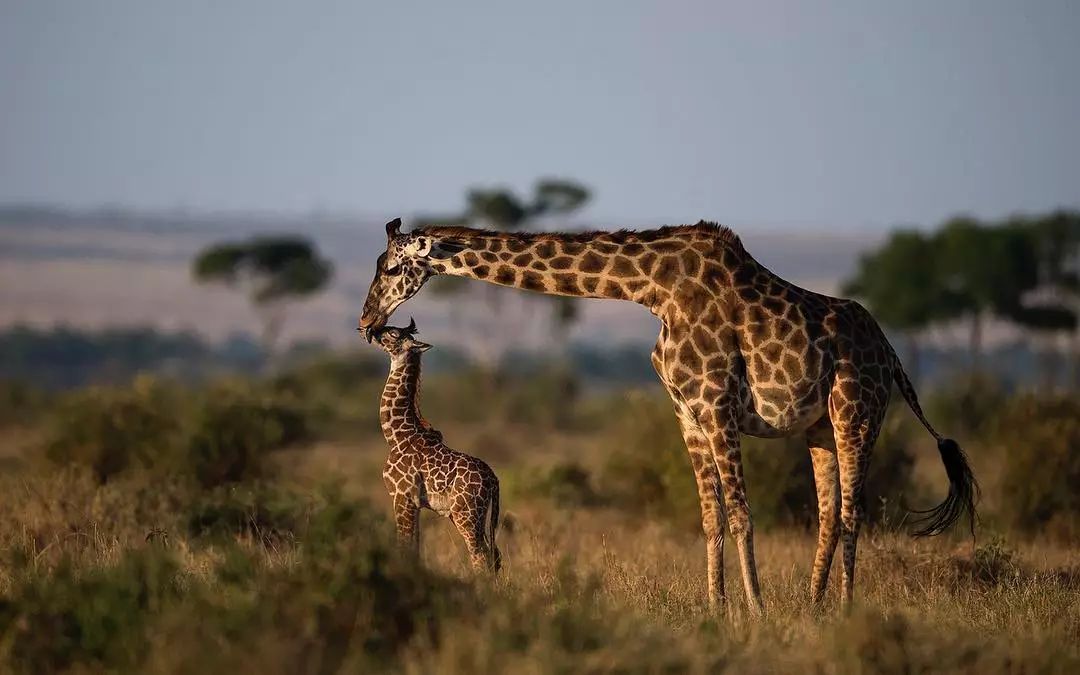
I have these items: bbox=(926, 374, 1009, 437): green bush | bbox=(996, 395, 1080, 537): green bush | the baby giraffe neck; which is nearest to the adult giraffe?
the baby giraffe neck

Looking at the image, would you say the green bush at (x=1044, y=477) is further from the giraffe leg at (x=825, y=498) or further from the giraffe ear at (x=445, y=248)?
the giraffe ear at (x=445, y=248)

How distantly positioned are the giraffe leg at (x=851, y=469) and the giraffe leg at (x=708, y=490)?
3.03 ft

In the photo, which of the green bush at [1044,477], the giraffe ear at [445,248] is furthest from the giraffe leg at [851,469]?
the green bush at [1044,477]

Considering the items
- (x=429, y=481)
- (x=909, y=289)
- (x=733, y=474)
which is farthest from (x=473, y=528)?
(x=909, y=289)

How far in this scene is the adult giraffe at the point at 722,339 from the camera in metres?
10.4

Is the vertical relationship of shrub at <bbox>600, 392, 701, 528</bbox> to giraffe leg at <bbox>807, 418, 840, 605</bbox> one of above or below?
below

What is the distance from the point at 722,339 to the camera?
10422mm

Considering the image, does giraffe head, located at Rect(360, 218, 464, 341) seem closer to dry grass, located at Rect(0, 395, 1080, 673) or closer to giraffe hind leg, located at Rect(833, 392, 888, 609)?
dry grass, located at Rect(0, 395, 1080, 673)

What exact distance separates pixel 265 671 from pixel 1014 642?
4.47 metres

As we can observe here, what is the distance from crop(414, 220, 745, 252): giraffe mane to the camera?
10797 mm

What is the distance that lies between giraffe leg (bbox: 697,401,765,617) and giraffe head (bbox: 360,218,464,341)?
2.22 metres

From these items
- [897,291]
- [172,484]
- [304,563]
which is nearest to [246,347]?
[897,291]

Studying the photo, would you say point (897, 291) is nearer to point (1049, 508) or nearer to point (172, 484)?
point (1049, 508)

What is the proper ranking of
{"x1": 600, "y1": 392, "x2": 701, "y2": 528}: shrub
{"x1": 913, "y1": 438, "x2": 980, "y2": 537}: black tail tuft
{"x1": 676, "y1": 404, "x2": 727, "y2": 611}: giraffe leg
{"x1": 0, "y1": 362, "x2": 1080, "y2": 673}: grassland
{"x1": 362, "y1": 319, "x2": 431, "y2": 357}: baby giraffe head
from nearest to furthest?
1. {"x1": 0, "y1": 362, "x2": 1080, "y2": 673}: grassland
2. {"x1": 676, "y1": 404, "x2": 727, "y2": 611}: giraffe leg
3. {"x1": 362, "y1": 319, "x2": 431, "y2": 357}: baby giraffe head
4. {"x1": 913, "y1": 438, "x2": 980, "y2": 537}: black tail tuft
5. {"x1": 600, "y1": 392, "x2": 701, "y2": 528}: shrub
